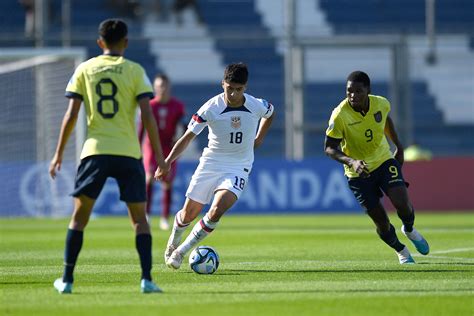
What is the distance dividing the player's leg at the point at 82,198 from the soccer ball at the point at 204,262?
2.14m

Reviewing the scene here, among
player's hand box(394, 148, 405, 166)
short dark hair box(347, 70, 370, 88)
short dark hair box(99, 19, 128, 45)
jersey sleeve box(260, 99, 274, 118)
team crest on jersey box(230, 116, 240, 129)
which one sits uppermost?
short dark hair box(99, 19, 128, 45)

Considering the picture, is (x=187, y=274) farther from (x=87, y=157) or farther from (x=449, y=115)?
(x=449, y=115)

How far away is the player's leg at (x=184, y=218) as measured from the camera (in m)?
11.4

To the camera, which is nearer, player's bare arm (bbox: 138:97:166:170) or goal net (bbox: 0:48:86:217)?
player's bare arm (bbox: 138:97:166:170)

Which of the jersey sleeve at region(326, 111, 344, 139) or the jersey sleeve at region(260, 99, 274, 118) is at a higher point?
the jersey sleeve at region(260, 99, 274, 118)

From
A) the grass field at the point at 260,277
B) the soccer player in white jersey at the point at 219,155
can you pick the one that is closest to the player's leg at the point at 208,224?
the soccer player in white jersey at the point at 219,155

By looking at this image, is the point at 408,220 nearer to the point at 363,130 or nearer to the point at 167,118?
the point at 363,130

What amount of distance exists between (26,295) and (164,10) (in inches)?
897

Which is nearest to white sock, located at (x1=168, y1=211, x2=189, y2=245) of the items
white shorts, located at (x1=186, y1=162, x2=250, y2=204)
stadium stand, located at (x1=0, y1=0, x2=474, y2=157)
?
white shorts, located at (x1=186, y1=162, x2=250, y2=204)

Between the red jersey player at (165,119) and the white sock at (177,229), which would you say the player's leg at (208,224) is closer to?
the white sock at (177,229)

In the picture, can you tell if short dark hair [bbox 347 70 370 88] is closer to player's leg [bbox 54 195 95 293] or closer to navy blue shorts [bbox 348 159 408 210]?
navy blue shorts [bbox 348 159 408 210]

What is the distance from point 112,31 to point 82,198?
140 centimetres

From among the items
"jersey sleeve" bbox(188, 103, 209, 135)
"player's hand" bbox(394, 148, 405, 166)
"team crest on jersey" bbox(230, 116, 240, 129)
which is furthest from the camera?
"player's hand" bbox(394, 148, 405, 166)

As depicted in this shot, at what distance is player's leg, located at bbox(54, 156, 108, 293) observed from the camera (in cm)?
874
